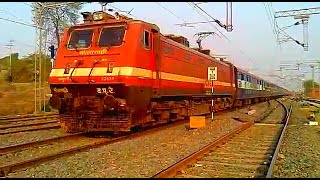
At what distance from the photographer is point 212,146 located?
10.1 metres

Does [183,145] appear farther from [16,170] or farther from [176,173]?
[16,170]

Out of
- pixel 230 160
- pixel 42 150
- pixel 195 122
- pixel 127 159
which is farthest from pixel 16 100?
pixel 230 160

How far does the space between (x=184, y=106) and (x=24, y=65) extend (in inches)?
1615


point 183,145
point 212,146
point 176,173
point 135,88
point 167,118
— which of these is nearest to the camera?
point 176,173

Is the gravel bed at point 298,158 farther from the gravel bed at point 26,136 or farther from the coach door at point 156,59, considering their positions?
the gravel bed at point 26,136

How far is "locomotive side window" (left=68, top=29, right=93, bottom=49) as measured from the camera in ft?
41.7

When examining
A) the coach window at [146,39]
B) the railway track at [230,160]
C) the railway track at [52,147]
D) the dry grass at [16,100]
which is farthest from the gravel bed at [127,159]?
the dry grass at [16,100]

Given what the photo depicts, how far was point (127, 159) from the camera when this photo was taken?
855cm

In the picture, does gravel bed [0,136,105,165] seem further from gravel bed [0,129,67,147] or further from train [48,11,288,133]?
gravel bed [0,129,67,147]

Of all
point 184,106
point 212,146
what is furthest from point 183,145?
point 184,106

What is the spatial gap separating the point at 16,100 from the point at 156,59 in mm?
26888

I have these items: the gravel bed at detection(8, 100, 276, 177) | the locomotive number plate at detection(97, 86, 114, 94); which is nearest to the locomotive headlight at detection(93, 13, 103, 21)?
the locomotive number plate at detection(97, 86, 114, 94)

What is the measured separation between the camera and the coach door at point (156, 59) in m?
13.0

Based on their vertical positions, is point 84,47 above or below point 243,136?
above
